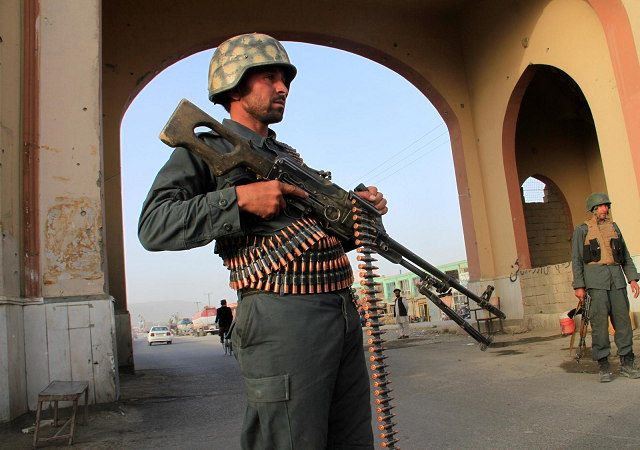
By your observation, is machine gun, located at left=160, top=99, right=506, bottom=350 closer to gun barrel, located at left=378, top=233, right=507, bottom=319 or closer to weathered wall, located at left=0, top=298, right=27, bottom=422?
gun barrel, located at left=378, top=233, right=507, bottom=319

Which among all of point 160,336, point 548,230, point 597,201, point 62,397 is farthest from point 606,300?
point 160,336

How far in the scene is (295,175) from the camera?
6.45 ft

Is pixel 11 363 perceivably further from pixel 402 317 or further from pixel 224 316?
pixel 402 317

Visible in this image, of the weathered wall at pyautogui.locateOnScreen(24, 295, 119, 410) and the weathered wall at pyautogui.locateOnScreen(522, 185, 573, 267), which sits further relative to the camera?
the weathered wall at pyautogui.locateOnScreen(522, 185, 573, 267)

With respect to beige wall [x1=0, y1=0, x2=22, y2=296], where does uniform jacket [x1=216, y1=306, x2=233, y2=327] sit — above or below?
below

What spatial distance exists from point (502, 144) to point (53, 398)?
10843 mm

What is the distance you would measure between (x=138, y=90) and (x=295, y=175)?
33.3 ft

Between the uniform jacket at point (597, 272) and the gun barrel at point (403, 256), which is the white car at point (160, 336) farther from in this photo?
the gun barrel at point (403, 256)

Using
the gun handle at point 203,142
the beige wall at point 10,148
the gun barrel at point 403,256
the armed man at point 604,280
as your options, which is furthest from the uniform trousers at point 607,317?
the beige wall at point 10,148

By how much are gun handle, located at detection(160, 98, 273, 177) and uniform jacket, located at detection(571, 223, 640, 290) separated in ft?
16.0

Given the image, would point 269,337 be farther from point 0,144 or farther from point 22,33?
point 22,33

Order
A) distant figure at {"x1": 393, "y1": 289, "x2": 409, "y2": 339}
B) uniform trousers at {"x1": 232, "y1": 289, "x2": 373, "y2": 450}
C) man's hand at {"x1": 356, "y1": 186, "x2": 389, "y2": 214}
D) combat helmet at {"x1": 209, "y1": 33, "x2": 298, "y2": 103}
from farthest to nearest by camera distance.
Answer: distant figure at {"x1": 393, "y1": 289, "x2": 409, "y2": 339}
man's hand at {"x1": 356, "y1": 186, "x2": 389, "y2": 214}
combat helmet at {"x1": 209, "y1": 33, "x2": 298, "y2": 103}
uniform trousers at {"x1": 232, "y1": 289, "x2": 373, "y2": 450}

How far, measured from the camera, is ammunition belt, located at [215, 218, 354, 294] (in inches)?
67.9

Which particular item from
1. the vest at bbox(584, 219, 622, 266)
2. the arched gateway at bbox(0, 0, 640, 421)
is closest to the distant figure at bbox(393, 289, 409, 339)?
the arched gateway at bbox(0, 0, 640, 421)
